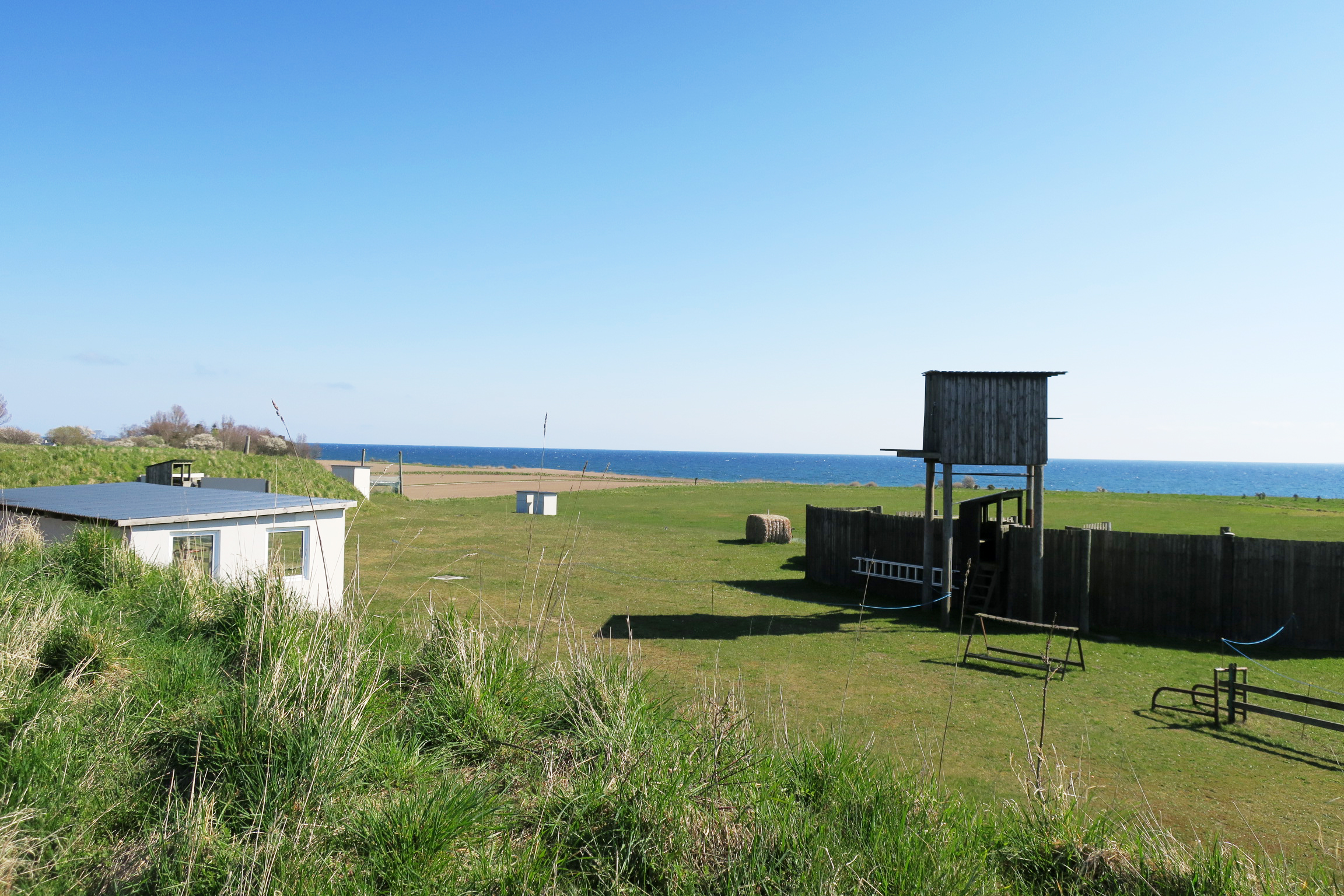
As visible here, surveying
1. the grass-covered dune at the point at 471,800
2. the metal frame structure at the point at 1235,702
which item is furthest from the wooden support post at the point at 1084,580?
the grass-covered dune at the point at 471,800

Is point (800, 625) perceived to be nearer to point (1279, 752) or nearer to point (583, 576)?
point (583, 576)

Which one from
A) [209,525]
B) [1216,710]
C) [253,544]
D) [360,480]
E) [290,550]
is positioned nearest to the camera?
[1216,710]

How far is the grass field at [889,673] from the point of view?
7.86m

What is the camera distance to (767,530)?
28.9m

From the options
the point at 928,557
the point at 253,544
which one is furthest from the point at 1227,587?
the point at 253,544

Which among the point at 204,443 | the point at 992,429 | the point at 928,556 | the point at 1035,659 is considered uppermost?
the point at 992,429

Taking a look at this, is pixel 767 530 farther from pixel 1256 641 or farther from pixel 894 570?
pixel 1256 641

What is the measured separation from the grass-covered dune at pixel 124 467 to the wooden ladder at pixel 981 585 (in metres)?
22.5

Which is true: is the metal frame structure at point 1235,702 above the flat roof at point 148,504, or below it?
below

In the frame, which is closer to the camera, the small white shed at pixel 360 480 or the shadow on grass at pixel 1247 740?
the shadow on grass at pixel 1247 740

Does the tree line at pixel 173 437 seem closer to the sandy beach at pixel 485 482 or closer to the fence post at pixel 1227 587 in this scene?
the sandy beach at pixel 485 482

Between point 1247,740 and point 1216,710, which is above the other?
point 1216,710

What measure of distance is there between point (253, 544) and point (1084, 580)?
57.3 ft

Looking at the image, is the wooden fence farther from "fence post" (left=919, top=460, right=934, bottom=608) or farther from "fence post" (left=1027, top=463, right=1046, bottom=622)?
"fence post" (left=919, top=460, right=934, bottom=608)
